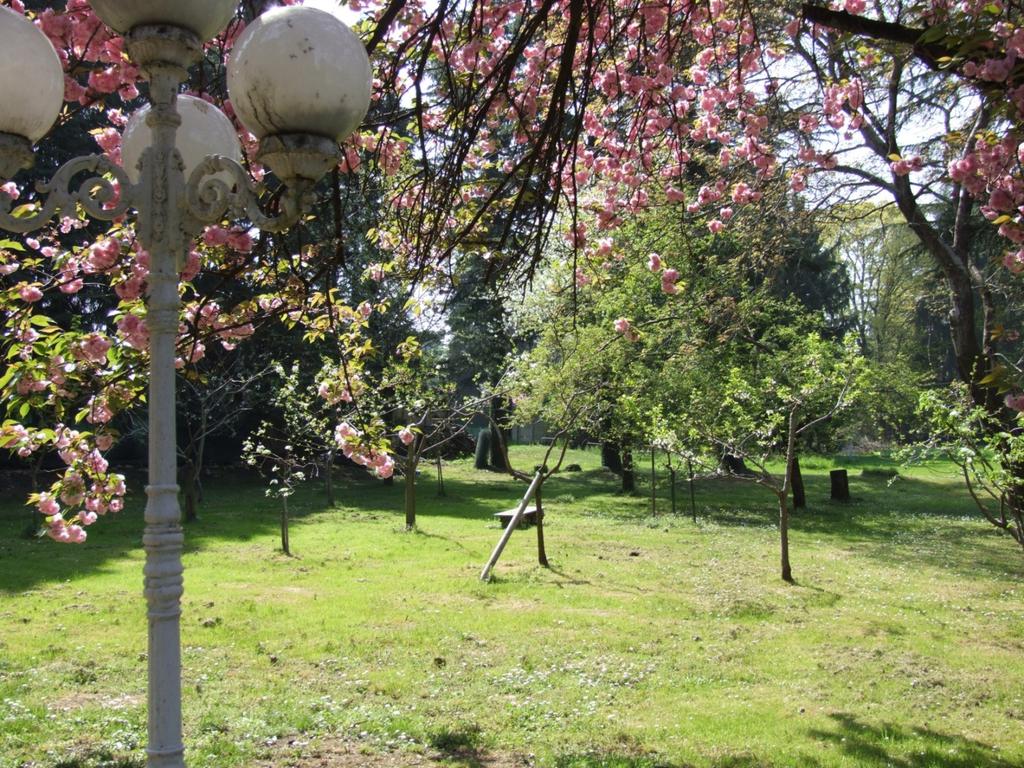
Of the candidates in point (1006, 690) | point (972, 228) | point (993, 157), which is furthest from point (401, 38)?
point (972, 228)

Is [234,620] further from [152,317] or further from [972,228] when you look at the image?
[972,228]

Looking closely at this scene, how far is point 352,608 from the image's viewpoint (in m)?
8.57

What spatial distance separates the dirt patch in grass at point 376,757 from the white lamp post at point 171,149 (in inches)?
114

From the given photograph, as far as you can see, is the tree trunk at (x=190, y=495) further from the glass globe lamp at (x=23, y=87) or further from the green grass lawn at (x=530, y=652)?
the glass globe lamp at (x=23, y=87)

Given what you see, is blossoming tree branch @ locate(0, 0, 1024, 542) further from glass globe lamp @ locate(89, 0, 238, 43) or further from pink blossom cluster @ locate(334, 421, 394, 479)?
glass globe lamp @ locate(89, 0, 238, 43)

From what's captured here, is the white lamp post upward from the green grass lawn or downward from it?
upward

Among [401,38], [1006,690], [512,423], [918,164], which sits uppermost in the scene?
[401,38]

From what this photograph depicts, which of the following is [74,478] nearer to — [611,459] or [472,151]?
[472,151]

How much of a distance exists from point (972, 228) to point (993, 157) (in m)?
8.25

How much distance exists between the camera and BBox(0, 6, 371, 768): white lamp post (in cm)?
196

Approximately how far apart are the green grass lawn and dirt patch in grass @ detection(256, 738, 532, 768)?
2 cm

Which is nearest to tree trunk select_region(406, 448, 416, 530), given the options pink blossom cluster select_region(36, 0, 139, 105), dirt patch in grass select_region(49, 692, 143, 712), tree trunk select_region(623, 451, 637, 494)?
tree trunk select_region(623, 451, 637, 494)

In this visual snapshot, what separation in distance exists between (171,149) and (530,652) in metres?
5.64

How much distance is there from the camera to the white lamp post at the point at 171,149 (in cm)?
196
